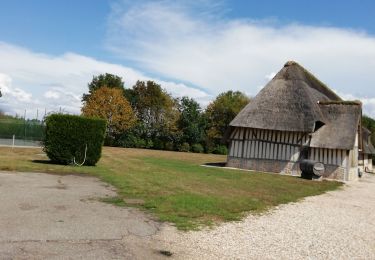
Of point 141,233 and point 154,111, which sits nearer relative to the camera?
point 141,233

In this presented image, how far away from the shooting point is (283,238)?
7074 mm

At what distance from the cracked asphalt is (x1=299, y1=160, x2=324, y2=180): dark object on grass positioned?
12647mm

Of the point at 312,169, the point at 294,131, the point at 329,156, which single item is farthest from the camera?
the point at 294,131

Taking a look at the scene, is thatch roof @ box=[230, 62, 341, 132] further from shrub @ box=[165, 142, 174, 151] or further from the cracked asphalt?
shrub @ box=[165, 142, 174, 151]

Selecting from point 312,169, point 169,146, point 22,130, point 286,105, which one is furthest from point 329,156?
point 169,146

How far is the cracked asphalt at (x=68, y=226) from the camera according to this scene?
17.6ft

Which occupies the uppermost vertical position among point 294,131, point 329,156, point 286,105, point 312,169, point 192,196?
point 286,105

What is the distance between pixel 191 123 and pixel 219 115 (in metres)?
5.90

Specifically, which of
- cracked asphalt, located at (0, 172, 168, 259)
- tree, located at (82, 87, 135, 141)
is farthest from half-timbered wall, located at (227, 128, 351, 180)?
tree, located at (82, 87, 135, 141)

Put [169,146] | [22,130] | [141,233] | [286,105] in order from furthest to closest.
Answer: [169,146]
[22,130]
[286,105]
[141,233]

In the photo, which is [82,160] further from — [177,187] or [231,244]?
[231,244]

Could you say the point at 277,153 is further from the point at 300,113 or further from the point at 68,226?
the point at 68,226

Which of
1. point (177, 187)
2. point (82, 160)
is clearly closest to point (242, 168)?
point (82, 160)

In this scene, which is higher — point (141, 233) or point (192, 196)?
point (192, 196)
